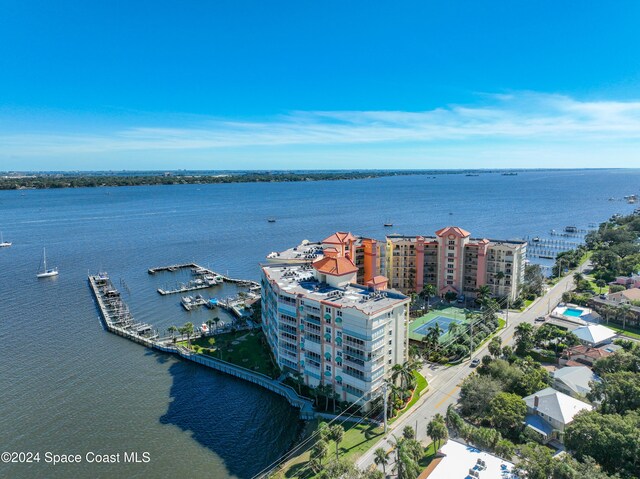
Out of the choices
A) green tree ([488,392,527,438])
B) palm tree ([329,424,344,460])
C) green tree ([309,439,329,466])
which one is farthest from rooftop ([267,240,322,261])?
green tree ([488,392,527,438])

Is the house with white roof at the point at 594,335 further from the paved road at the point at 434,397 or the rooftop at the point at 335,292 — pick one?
the rooftop at the point at 335,292

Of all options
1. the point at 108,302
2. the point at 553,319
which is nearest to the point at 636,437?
the point at 553,319

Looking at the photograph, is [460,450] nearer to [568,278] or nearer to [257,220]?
[568,278]

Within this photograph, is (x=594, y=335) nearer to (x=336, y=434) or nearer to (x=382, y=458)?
(x=382, y=458)

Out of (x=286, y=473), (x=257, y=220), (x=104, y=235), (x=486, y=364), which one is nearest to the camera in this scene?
(x=286, y=473)

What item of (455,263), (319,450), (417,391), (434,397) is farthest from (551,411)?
(455,263)

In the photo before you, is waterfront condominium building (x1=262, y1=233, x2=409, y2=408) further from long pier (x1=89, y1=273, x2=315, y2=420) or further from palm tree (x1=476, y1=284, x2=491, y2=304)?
palm tree (x1=476, y1=284, x2=491, y2=304)

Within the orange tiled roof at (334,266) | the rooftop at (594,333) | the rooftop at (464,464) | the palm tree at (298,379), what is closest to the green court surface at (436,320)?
the orange tiled roof at (334,266)
